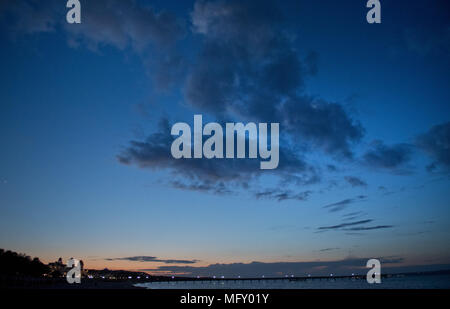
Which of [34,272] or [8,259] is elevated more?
[8,259]
